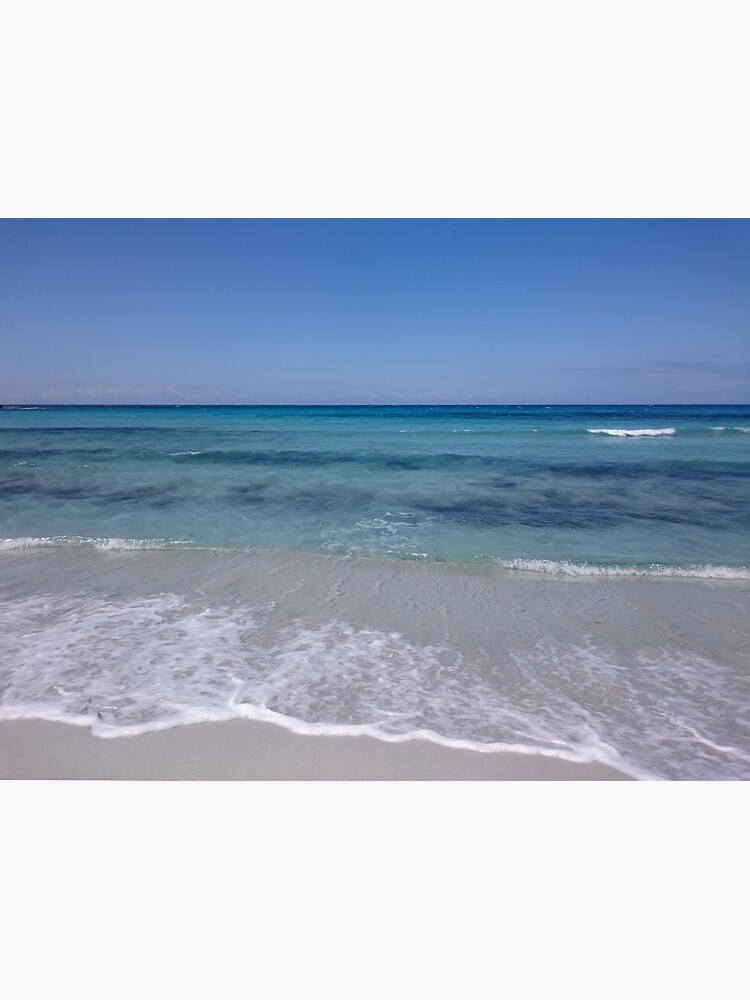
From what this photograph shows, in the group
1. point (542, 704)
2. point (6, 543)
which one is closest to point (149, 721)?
point (542, 704)

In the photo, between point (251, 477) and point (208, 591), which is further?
point (251, 477)

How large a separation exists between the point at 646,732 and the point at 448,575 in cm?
229

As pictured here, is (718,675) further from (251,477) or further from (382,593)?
(251,477)

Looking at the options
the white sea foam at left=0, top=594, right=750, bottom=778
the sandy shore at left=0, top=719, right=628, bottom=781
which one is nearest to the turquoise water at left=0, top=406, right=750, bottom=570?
the white sea foam at left=0, top=594, right=750, bottom=778

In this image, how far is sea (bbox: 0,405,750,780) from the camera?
2.57 metres

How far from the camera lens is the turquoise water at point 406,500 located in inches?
215

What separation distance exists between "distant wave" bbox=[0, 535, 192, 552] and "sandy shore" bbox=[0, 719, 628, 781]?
304 cm

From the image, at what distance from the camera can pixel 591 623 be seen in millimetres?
3664

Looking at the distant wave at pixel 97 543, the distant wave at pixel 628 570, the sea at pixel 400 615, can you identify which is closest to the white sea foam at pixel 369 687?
the sea at pixel 400 615

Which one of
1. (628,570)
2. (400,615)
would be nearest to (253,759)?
(400,615)

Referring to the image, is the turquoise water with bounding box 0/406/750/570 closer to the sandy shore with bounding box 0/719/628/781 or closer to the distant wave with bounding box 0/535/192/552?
the distant wave with bounding box 0/535/192/552

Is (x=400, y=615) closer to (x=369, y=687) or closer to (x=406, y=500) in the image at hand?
(x=369, y=687)

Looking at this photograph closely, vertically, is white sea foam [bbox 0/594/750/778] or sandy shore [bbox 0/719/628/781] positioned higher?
white sea foam [bbox 0/594/750/778]

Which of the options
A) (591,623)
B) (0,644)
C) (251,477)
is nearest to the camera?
(0,644)
